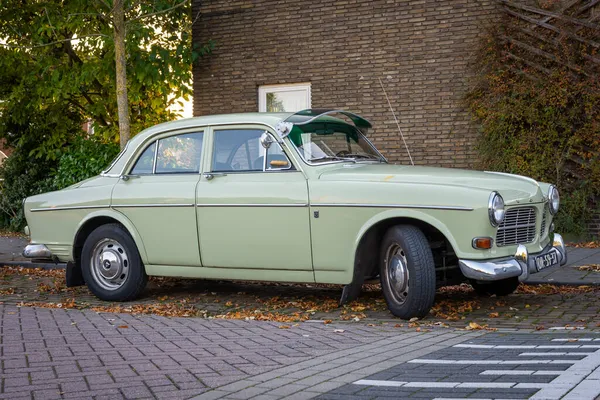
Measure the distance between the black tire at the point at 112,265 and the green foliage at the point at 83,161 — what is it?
846 centimetres

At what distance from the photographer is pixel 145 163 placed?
9133mm

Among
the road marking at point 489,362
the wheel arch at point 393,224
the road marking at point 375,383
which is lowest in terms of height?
the road marking at point 489,362

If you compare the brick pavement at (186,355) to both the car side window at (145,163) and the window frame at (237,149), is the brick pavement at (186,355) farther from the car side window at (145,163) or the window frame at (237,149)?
the car side window at (145,163)

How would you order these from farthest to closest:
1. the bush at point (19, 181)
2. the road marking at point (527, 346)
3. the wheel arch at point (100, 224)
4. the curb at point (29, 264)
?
the bush at point (19, 181)
the curb at point (29, 264)
the wheel arch at point (100, 224)
the road marking at point (527, 346)

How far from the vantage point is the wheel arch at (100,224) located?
350 inches

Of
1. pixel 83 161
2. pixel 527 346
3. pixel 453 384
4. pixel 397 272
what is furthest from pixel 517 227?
pixel 83 161

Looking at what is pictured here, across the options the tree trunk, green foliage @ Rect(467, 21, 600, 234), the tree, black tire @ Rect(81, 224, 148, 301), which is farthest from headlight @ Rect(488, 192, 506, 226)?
the tree

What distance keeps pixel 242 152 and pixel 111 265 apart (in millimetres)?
1883

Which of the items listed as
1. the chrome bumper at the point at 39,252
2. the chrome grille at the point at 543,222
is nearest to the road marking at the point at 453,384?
the chrome grille at the point at 543,222

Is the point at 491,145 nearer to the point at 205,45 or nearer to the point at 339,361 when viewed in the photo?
the point at 205,45

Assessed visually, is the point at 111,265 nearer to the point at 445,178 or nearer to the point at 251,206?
the point at 251,206

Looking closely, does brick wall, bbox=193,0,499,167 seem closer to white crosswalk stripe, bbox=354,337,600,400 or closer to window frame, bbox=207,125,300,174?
window frame, bbox=207,125,300,174

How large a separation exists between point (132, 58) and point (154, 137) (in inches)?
307

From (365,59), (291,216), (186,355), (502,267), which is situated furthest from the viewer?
(365,59)
